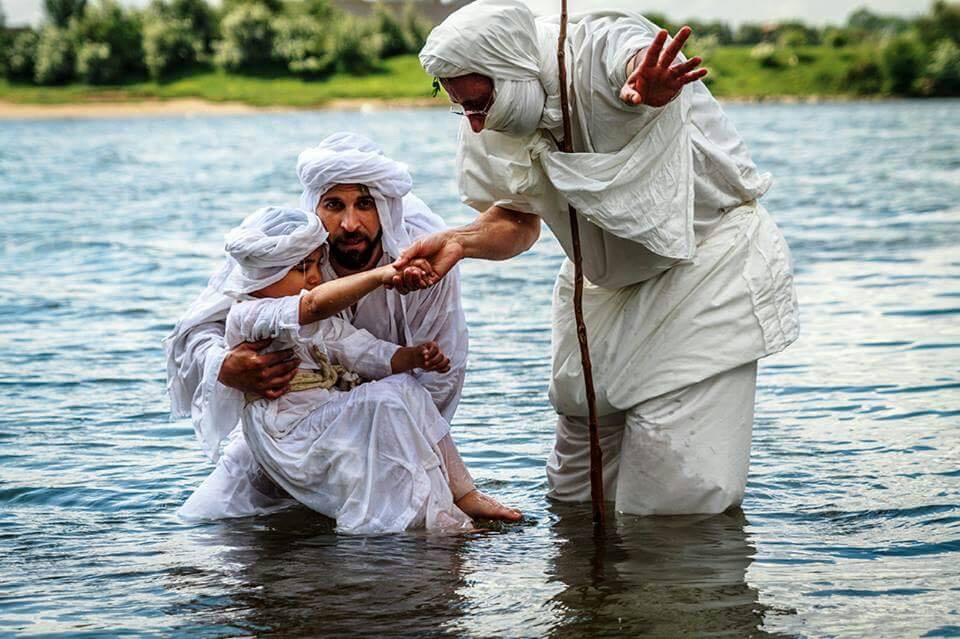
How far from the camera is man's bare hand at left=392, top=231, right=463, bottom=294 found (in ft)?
17.1

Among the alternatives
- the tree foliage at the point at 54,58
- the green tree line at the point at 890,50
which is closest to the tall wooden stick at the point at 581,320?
the green tree line at the point at 890,50

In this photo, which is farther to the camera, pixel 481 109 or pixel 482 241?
pixel 482 241

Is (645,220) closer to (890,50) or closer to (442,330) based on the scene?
(442,330)

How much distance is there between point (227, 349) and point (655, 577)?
1.89 meters

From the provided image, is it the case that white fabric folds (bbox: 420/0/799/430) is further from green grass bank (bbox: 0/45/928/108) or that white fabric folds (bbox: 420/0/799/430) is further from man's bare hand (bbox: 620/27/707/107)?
green grass bank (bbox: 0/45/928/108)

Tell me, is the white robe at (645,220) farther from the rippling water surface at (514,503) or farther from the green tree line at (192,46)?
the green tree line at (192,46)

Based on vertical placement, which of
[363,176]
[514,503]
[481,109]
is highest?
[481,109]

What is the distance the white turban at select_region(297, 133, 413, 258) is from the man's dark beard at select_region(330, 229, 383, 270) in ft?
0.16

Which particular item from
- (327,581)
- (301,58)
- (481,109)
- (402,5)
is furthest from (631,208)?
(402,5)

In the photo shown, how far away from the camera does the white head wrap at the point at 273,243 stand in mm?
5410

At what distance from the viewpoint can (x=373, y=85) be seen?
251 ft

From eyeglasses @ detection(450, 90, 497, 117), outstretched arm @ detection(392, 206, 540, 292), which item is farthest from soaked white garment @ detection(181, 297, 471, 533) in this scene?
eyeglasses @ detection(450, 90, 497, 117)

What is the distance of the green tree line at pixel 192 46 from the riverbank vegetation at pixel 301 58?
77mm

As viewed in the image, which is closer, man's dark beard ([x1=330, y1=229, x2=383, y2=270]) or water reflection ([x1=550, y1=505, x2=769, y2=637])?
water reflection ([x1=550, y1=505, x2=769, y2=637])
